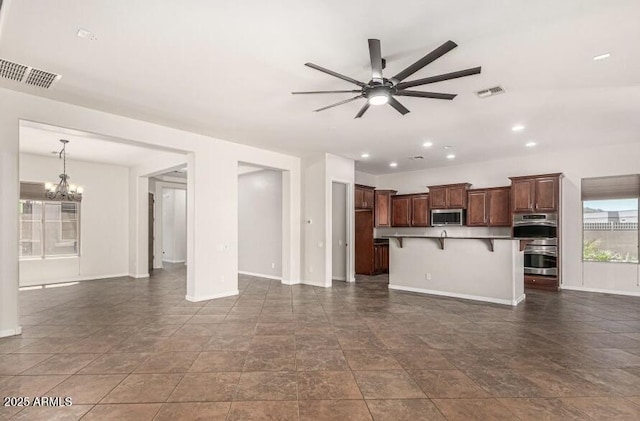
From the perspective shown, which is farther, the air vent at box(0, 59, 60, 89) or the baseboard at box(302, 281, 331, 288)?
the baseboard at box(302, 281, 331, 288)

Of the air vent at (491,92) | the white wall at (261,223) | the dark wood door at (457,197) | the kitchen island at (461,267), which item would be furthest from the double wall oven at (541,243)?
the white wall at (261,223)

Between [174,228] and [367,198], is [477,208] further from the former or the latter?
[174,228]

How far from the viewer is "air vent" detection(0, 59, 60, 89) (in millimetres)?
3355

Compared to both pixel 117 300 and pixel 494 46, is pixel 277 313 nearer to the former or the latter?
pixel 117 300

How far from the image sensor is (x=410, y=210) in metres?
9.59

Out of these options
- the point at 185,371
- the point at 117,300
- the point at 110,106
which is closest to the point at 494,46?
the point at 185,371

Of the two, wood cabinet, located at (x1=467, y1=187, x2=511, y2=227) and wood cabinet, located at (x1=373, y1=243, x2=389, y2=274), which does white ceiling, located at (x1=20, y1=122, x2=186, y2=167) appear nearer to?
wood cabinet, located at (x1=373, y1=243, x2=389, y2=274)

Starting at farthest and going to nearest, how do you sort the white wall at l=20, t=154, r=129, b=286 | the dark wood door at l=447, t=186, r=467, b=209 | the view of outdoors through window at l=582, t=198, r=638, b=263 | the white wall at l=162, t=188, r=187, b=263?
the white wall at l=162, t=188, r=187, b=263 → the dark wood door at l=447, t=186, r=467, b=209 → the white wall at l=20, t=154, r=129, b=286 → the view of outdoors through window at l=582, t=198, r=638, b=263

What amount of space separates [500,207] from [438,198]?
1551mm

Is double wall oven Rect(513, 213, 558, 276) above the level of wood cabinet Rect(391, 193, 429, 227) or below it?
below

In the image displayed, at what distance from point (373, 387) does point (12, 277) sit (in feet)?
14.8

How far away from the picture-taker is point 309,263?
7570 mm

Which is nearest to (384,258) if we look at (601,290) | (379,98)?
(601,290)

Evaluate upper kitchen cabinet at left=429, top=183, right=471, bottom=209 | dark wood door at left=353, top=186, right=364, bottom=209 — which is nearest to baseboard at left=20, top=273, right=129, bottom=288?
dark wood door at left=353, top=186, right=364, bottom=209
